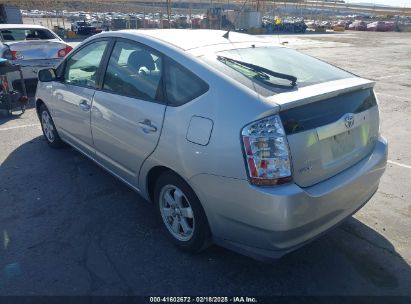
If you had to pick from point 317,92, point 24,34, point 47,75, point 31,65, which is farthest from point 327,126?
point 24,34

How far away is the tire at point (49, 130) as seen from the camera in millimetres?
5055

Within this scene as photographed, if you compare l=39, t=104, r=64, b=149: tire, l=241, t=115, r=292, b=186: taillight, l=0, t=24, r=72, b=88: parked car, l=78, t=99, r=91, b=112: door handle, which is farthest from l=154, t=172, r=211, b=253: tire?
l=0, t=24, r=72, b=88: parked car

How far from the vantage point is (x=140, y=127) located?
9.91ft

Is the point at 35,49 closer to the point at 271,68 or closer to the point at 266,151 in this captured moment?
the point at 271,68

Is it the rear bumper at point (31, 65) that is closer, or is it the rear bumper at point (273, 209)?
the rear bumper at point (273, 209)

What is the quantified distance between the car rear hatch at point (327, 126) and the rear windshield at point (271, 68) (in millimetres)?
127

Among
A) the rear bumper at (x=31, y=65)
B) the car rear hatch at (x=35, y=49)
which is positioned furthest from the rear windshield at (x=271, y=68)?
the car rear hatch at (x=35, y=49)

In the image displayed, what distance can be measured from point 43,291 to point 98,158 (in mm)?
1633

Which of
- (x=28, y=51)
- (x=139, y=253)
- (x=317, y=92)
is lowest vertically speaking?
(x=139, y=253)

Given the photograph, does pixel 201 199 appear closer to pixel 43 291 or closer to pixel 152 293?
pixel 152 293

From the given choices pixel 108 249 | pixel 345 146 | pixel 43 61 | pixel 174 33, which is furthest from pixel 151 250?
pixel 43 61

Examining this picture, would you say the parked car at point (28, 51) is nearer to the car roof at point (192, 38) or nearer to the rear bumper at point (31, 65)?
the rear bumper at point (31, 65)

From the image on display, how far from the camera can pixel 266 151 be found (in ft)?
7.45

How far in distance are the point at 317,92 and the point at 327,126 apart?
0.87ft
